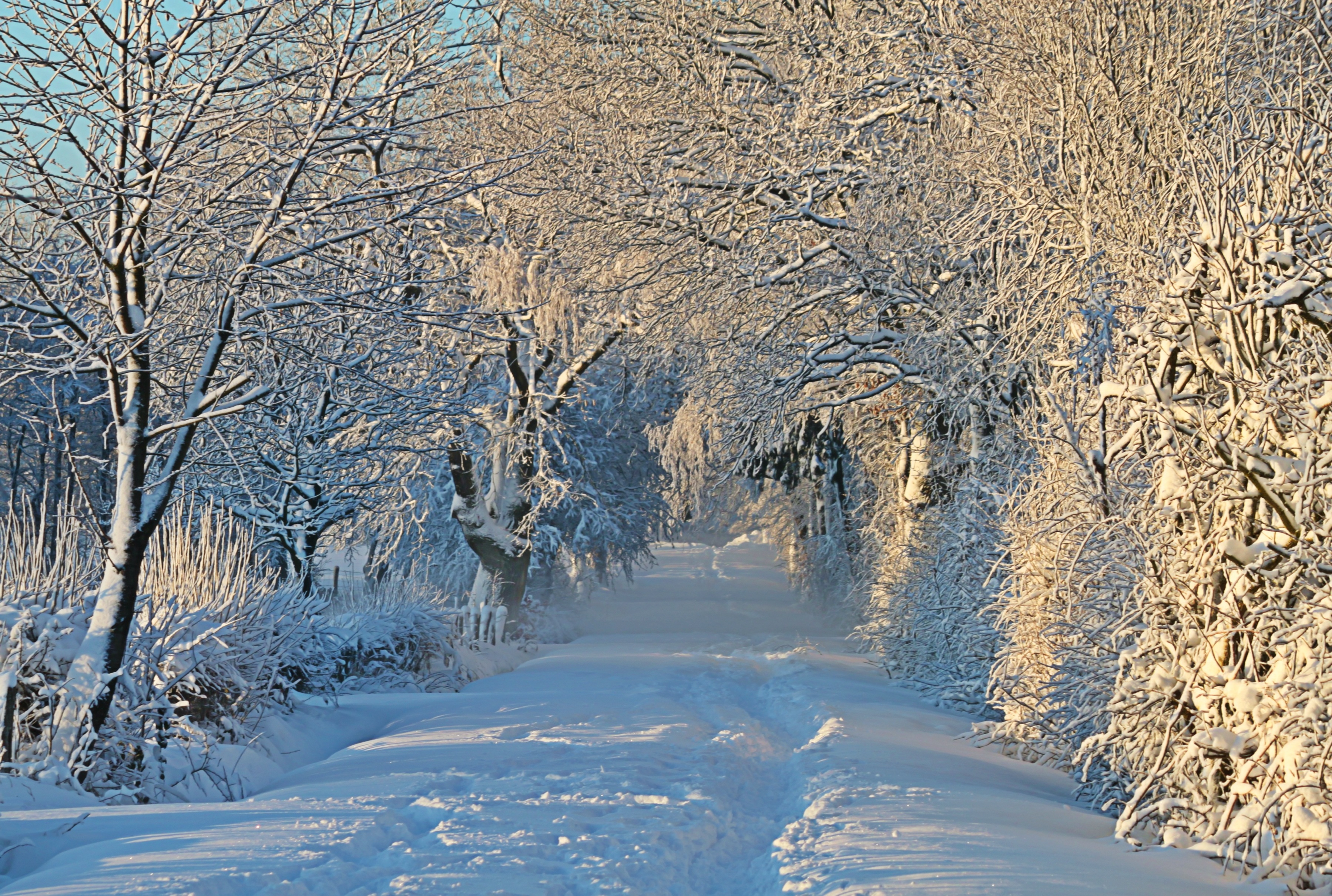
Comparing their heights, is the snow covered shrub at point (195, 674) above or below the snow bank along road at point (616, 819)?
above

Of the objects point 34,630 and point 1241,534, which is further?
point 34,630

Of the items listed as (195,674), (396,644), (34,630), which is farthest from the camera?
(396,644)

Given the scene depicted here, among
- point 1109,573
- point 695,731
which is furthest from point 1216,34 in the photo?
point 695,731

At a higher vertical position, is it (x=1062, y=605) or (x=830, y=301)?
(x=830, y=301)

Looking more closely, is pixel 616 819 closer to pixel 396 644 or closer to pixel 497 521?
pixel 396 644

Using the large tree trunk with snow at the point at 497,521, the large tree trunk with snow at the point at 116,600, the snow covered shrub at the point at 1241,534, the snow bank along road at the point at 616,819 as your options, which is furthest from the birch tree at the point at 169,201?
the large tree trunk with snow at the point at 497,521

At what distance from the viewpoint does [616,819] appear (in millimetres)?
5504

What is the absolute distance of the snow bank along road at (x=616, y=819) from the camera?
4.38m

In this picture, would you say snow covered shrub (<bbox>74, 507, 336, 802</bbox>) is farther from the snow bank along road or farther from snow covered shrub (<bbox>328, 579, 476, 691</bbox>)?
snow covered shrub (<bbox>328, 579, 476, 691</bbox>)

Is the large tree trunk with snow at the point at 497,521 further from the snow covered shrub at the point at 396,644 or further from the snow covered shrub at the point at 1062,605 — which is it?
the snow covered shrub at the point at 1062,605

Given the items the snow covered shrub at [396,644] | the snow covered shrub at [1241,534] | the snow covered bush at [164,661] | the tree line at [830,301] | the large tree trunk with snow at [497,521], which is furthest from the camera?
the large tree trunk with snow at [497,521]

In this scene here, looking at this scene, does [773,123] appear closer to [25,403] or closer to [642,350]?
[642,350]

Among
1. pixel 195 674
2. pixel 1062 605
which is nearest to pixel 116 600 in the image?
pixel 195 674

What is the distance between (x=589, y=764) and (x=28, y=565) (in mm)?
4091
